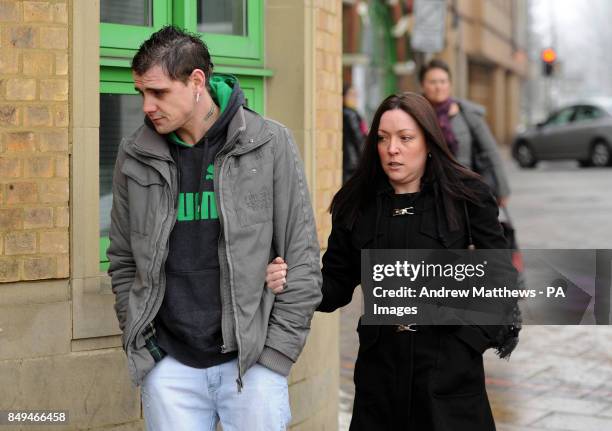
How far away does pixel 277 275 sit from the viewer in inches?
131

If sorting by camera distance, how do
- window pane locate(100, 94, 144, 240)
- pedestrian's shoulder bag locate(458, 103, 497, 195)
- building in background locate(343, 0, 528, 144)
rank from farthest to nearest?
building in background locate(343, 0, 528, 144), pedestrian's shoulder bag locate(458, 103, 497, 195), window pane locate(100, 94, 144, 240)

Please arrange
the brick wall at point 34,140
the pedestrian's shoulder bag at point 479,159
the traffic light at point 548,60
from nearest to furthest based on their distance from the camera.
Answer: the brick wall at point 34,140, the pedestrian's shoulder bag at point 479,159, the traffic light at point 548,60

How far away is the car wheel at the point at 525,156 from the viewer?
100ft

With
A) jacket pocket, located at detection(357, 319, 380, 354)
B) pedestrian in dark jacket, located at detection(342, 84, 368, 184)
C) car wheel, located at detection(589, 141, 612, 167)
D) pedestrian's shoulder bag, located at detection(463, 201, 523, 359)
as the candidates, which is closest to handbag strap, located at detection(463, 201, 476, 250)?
pedestrian's shoulder bag, located at detection(463, 201, 523, 359)

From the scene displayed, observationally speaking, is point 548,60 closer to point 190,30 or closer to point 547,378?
point 547,378

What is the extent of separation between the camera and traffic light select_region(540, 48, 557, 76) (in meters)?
32.5

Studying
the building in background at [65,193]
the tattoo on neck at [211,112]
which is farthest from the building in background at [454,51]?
the tattoo on neck at [211,112]

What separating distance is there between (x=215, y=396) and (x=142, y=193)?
652 mm

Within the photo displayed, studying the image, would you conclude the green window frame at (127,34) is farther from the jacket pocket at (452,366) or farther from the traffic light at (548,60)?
the traffic light at (548,60)

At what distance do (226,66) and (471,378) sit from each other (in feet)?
7.31

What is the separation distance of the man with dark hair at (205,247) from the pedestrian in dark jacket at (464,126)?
182 inches

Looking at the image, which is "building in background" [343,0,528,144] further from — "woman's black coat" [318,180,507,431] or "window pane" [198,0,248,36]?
"woman's black coat" [318,180,507,431]

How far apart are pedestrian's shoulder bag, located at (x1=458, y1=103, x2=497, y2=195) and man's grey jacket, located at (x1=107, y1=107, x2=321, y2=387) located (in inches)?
187

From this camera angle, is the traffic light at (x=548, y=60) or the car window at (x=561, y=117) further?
the traffic light at (x=548, y=60)
